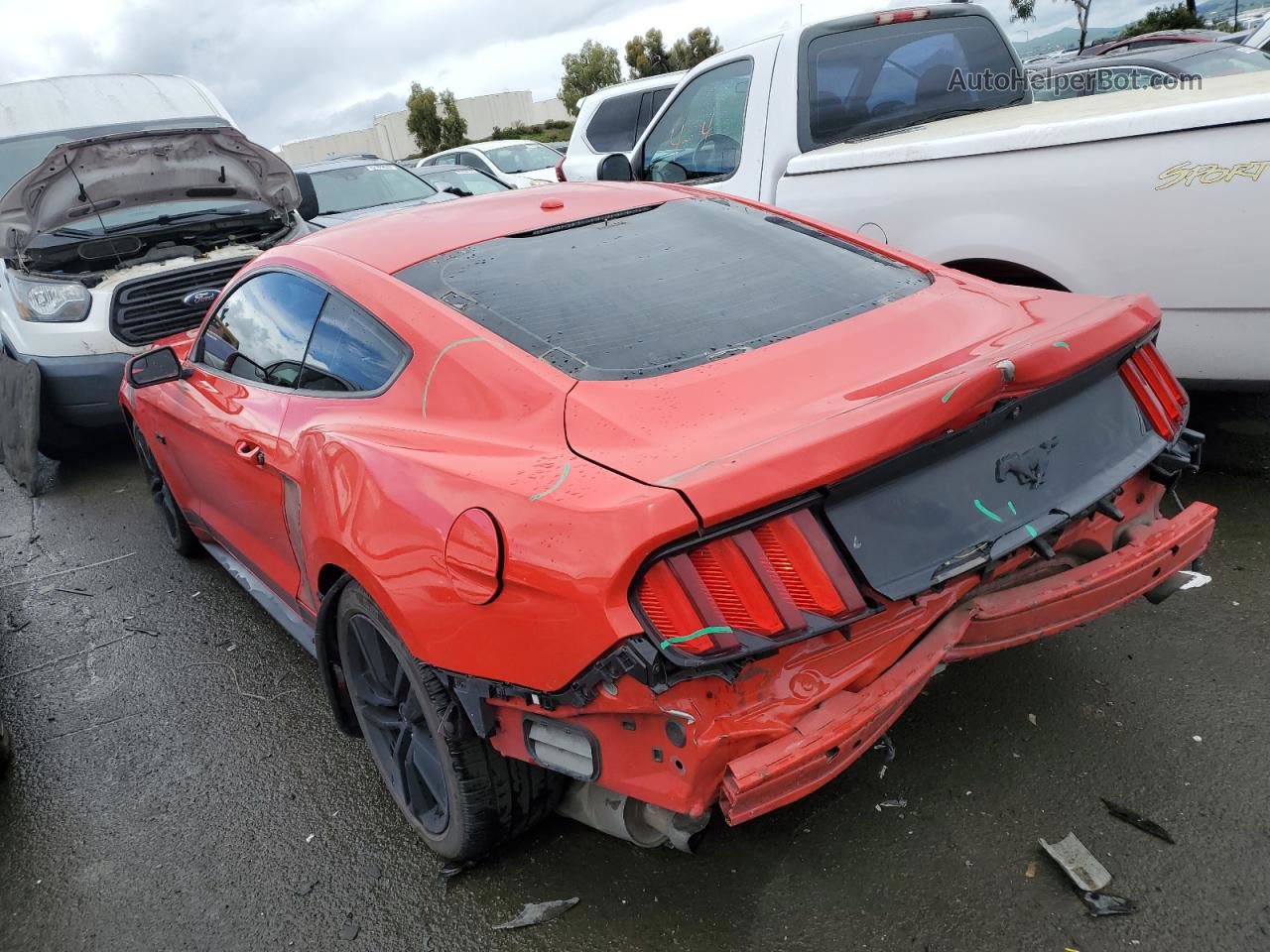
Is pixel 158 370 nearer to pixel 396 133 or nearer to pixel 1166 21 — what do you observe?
pixel 1166 21

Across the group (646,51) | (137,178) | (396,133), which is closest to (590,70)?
(646,51)

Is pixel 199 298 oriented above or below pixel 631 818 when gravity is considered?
above

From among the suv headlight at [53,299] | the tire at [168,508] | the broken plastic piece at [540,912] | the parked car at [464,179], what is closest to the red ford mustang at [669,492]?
the broken plastic piece at [540,912]

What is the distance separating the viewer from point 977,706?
2867 millimetres

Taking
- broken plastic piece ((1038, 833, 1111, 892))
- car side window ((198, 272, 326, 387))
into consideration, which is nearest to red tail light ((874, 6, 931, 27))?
car side window ((198, 272, 326, 387))

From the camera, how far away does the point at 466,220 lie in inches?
119

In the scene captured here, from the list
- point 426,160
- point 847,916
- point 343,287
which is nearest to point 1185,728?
point 847,916

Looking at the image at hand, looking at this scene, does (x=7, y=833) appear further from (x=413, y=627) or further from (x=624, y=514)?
(x=624, y=514)

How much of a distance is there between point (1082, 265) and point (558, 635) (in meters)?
2.60

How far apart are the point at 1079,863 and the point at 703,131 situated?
4.32m

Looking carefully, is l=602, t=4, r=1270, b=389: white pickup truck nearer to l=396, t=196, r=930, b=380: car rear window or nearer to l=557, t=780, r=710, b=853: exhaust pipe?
l=396, t=196, r=930, b=380: car rear window

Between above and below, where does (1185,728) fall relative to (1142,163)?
below

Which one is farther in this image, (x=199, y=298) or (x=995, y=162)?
(x=199, y=298)

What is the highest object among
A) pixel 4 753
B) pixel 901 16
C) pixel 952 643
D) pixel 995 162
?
pixel 901 16
